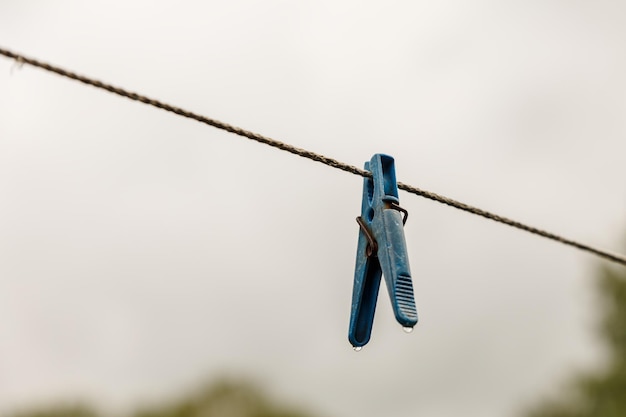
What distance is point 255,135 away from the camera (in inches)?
66.0

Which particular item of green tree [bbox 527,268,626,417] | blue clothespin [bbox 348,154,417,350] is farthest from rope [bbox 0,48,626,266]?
green tree [bbox 527,268,626,417]

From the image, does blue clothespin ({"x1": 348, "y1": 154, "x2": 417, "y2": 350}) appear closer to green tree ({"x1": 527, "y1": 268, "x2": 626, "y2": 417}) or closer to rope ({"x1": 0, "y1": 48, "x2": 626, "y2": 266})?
rope ({"x1": 0, "y1": 48, "x2": 626, "y2": 266})

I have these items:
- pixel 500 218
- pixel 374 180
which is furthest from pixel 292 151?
pixel 500 218

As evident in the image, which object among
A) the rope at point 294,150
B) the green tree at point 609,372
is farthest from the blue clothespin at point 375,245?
the green tree at point 609,372

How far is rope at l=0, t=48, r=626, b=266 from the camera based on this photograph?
138cm

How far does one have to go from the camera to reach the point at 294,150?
1.75 metres

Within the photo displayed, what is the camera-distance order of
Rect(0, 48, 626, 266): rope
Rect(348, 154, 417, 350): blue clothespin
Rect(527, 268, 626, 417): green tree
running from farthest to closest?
Rect(527, 268, 626, 417): green tree → Rect(348, 154, 417, 350): blue clothespin → Rect(0, 48, 626, 266): rope

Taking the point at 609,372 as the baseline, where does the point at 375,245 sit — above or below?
below

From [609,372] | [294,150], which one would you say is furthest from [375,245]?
[609,372]

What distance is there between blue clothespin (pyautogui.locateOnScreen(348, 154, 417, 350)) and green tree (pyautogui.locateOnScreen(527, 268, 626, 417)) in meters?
11.9

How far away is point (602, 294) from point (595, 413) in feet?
7.38

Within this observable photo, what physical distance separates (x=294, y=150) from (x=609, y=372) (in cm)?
1248

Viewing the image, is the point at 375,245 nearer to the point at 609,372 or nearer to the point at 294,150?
the point at 294,150

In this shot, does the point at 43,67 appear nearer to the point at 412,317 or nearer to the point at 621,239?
the point at 412,317
